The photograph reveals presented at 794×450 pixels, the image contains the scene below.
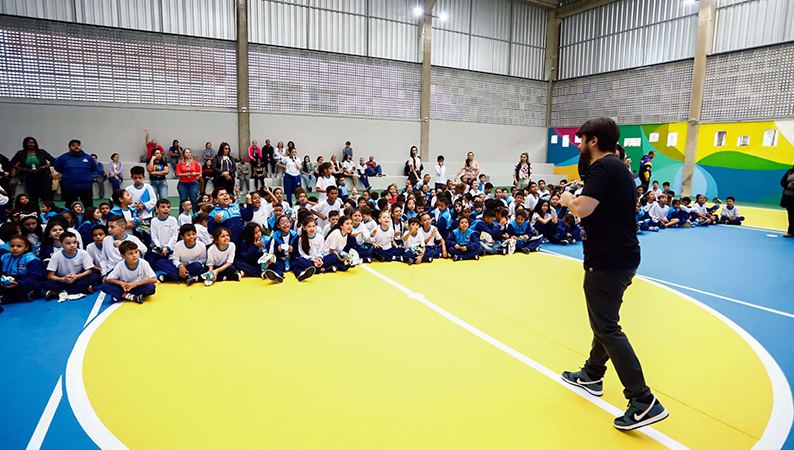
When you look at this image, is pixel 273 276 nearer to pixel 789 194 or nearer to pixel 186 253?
pixel 186 253

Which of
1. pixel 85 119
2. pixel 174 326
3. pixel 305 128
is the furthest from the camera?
pixel 305 128

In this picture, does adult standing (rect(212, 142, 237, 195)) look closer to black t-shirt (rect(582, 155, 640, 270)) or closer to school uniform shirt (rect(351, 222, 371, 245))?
school uniform shirt (rect(351, 222, 371, 245))

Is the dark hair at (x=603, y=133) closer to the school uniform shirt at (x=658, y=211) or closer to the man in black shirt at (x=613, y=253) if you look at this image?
the man in black shirt at (x=613, y=253)

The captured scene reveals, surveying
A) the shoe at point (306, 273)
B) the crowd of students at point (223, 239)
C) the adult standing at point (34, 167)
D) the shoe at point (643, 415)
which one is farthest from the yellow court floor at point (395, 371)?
the adult standing at point (34, 167)

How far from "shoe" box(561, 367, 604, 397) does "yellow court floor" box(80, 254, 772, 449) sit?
0.31ft

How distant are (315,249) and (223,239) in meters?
1.32

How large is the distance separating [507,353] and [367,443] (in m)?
1.73

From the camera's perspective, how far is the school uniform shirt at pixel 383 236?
7.69 metres

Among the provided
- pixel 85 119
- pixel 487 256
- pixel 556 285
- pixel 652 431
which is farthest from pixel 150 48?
pixel 652 431

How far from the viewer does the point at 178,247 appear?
6285mm

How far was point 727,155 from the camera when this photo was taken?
663 inches

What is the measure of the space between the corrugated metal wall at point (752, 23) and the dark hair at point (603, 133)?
17.5 metres

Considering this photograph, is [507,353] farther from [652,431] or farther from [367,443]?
[367,443]

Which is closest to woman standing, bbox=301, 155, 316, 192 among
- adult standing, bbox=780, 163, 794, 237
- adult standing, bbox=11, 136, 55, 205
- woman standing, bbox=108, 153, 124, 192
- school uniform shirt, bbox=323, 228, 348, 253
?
woman standing, bbox=108, 153, 124, 192
